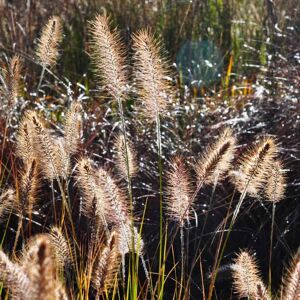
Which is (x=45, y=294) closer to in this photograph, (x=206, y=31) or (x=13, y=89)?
(x=13, y=89)

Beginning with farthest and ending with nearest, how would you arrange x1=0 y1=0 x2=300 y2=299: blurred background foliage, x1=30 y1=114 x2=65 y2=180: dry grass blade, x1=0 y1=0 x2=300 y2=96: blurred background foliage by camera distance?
1. x1=0 y1=0 x2=300 y2=96: blurred background foliage
2. x1=0 y1=0 x2=300 y2=299: blurred background foliage
3. x1=30 y1=114 x2=65 y2=180: dry grass blade

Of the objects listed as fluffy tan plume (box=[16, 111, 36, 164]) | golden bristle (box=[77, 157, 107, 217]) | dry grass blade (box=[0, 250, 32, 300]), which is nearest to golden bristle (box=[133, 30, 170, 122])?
golden bristle (box=[77, 157, 107, 217])

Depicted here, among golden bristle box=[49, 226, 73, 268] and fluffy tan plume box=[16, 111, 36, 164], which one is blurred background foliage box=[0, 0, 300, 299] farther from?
golden bristle box=[49, 226, 73, 268]

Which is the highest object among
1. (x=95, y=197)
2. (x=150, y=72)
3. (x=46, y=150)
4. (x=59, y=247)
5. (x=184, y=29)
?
(x=184, y=29)

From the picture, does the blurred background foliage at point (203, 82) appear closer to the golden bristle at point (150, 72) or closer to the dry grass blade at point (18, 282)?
the golden bristle at point (150, 72)

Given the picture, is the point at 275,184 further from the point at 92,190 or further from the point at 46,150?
the point at 46,150

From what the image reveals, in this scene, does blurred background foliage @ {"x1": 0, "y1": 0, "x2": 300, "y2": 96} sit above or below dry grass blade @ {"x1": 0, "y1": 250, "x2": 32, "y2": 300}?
above

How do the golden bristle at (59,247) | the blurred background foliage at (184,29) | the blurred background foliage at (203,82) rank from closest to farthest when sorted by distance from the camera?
the golden bristle at (59,247)
the blurred background foliage at (203,82)
the blurred background foliage at (184,29)

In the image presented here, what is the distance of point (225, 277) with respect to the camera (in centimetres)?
347

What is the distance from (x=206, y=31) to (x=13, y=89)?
3443 millimetres

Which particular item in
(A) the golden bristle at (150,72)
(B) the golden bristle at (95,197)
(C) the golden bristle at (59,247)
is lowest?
(C) the golden bristle at (59,247)

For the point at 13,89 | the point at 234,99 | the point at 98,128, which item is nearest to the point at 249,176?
the point at 13,89

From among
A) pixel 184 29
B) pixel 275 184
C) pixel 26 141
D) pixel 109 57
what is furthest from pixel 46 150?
pixel 184 29

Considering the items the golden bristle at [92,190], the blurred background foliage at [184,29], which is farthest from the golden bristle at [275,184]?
the blurred background foliage at [184,29]
